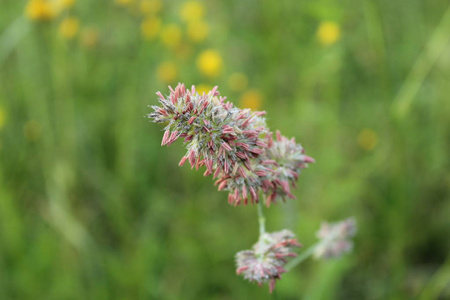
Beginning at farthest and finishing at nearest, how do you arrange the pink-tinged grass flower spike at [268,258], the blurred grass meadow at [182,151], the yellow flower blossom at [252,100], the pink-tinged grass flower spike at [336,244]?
the yellow flower blossom at [252,100]
the blurred grass meadow at [182,151]
the pink-tinged grass flower spike at [336,244]
the pink-tinged grass flower spike at [268,258]

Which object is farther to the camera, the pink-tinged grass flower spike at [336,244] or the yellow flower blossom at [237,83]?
the yellow flower blossom at [237,83]

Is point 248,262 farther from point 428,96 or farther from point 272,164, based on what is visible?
point 428,96

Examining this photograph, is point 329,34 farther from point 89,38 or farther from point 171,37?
point 89,38

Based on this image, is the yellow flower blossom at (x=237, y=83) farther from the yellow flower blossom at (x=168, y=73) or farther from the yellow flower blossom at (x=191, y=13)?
the yellow flower blossom at (x=191, y=13)

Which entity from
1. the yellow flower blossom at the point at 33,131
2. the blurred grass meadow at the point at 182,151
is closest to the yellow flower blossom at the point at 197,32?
the blurred grass meadow at the point at 182,151

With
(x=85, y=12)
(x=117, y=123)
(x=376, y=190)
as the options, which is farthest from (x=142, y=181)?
(x=85, y=12)

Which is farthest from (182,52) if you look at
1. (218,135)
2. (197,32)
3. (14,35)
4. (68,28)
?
(218,135)

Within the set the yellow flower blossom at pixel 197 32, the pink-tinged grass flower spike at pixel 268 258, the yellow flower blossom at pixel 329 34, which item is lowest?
the pink-tinged grass flower spike at pixel 268 258

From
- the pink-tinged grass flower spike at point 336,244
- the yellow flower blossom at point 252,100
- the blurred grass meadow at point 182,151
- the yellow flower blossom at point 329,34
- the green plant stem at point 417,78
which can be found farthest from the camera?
the yellow flower blossom at point 252,100
